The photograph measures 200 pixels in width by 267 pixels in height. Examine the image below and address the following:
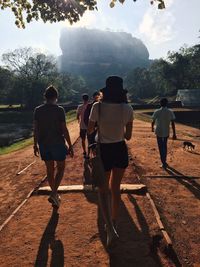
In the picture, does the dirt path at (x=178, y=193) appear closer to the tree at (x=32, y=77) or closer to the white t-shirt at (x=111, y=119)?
the white t-shirt at (x=111, y=119)

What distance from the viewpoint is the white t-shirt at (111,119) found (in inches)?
189

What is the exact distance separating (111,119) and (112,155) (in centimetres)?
49

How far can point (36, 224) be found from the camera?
19.1 feet

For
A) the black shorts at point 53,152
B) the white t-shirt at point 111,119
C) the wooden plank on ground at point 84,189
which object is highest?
the white t-shirt at point 111,119

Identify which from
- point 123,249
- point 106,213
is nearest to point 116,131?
point 106,213

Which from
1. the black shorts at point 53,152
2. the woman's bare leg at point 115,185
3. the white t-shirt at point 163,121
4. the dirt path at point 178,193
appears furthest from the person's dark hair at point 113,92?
the white t-shirt at point 163,121

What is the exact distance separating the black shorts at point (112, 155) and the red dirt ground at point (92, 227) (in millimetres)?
1101

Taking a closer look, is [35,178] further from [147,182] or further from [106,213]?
[106,213]

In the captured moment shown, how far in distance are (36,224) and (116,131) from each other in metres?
2.19

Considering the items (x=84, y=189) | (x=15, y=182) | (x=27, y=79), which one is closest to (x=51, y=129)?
A: (x=84, y=189)

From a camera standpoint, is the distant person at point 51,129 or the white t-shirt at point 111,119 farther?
the distant person at point 51,129

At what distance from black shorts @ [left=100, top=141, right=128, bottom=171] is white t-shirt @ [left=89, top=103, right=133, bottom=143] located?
69 millimetres

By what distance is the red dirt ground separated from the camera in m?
4.60

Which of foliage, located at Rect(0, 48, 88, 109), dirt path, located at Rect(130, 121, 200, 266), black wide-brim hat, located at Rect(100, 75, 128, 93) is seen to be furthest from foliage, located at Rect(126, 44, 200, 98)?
black wide-brim hat, located at Rect(100, 75, 128, 93)
